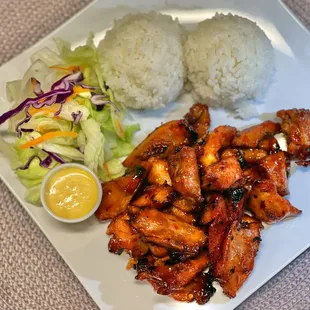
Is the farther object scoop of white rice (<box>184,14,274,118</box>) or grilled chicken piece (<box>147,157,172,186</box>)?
scoop of white rice (<box>184,14,274,118</box>)

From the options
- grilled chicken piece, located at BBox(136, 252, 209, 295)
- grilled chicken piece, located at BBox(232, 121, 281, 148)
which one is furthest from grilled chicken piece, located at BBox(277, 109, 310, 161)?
grilled chicken piece, located at BBox(136, 252, 209, 295)

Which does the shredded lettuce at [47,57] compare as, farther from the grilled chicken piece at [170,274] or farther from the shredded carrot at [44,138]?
the grilled chicken piece at [170,274]

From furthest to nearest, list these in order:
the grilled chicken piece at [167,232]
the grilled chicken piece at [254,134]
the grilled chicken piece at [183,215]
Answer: the grilled chicken piece at [254,134], the grilled chicken piece at [183,215], the grilled chicken piece at [167,232]

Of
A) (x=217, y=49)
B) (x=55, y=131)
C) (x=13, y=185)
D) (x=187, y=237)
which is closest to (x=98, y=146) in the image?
(x=55, y=131)

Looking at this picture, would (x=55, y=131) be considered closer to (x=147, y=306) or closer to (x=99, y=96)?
(x=99, y=96)

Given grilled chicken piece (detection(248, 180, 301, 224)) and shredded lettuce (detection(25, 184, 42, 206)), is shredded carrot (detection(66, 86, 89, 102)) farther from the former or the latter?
grilled chicken piece (detection(248, 180, 301, 224))

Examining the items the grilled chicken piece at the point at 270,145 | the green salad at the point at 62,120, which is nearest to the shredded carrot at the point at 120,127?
the green salad at the point at 62,120
